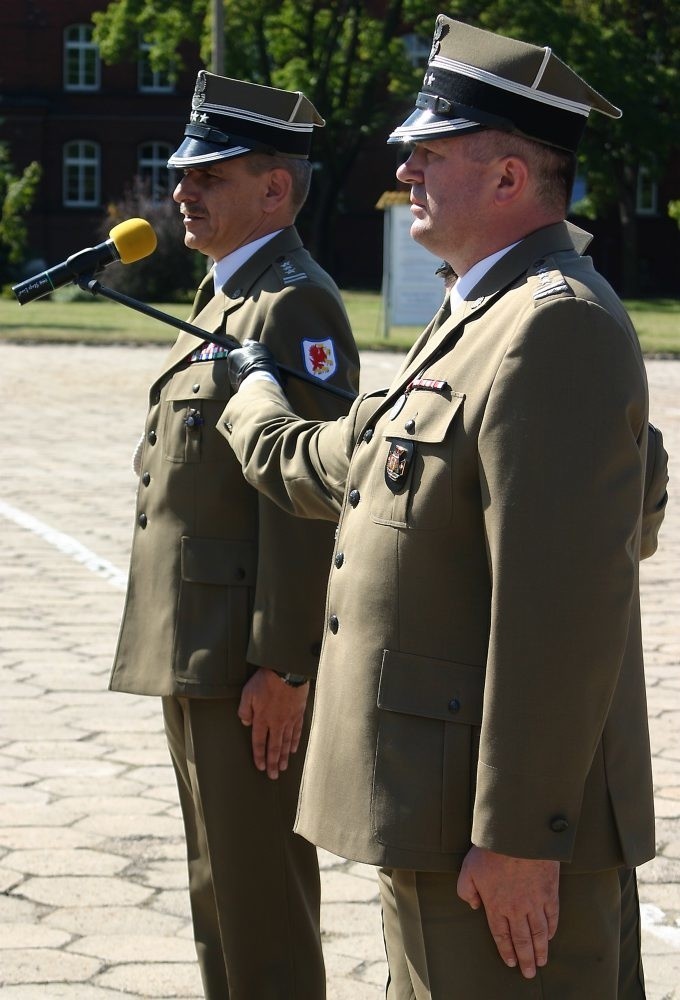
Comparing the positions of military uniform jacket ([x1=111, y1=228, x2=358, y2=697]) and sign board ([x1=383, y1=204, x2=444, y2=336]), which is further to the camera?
sign board ([x1=383, y1=204, x2=444, y2=336])

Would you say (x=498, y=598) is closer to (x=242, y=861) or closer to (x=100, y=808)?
(x=242, y=861)

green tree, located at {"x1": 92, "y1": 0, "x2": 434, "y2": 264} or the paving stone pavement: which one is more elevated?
green tree, located at {"x1": 92, "y1": 0, "x2": 434, "y2": 264}

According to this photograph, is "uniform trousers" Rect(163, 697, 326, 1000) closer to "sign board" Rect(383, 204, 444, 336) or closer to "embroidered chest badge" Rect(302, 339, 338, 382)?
"embroidered chest badge" Rect(302, 339, 338, 382)

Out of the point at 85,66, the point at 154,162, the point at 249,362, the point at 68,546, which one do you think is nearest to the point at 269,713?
the point at 249,362

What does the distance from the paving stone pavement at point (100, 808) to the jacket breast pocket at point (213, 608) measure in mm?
964

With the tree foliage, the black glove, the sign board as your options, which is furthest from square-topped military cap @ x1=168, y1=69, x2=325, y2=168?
the tree foliage

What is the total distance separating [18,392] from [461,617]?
54.3 ft

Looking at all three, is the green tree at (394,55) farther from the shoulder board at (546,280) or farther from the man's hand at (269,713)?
the shoulder board at (546,280)

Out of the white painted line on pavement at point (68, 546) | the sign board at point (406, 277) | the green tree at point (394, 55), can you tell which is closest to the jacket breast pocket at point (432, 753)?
the white painted line on pavement at point (68, 546)

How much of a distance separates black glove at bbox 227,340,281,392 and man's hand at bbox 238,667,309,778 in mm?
627

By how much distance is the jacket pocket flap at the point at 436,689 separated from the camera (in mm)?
2312

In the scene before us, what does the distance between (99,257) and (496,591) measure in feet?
4.73

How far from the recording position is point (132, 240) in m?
3.34

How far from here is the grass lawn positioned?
86.0 feet
